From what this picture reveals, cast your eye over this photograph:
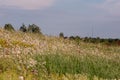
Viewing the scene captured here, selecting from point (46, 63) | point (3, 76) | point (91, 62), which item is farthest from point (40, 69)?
point (91, 62)

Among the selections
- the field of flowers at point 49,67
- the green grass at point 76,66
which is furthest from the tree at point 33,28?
the green grass at point 76,66

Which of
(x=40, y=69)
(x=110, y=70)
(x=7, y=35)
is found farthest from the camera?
(x=7, y=35)

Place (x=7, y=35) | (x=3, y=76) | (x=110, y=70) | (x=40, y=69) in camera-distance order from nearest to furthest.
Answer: (x=3, y=76), (x=40, y=69), (x=110, y=70), (x=7, y=35)

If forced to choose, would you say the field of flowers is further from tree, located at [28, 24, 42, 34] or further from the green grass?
tree, located at [28, 24, 42, 34]

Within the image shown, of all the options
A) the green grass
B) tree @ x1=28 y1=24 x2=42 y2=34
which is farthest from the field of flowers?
tree @ x1=28 y1=24 x2=42 y2=34

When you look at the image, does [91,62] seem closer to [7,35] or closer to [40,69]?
[40,69]

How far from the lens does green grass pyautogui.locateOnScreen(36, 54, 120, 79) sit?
843 inches

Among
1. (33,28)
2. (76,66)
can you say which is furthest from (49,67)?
(33,28)

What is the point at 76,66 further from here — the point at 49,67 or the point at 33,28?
the point at 33,28

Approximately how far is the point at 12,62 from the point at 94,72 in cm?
375

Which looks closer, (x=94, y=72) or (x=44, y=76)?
(x=44, y=76)

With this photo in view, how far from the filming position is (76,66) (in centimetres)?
2238

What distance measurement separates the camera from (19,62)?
71.3ft

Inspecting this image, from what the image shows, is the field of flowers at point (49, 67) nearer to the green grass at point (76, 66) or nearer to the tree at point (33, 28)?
the green grass at point (76, 66)
